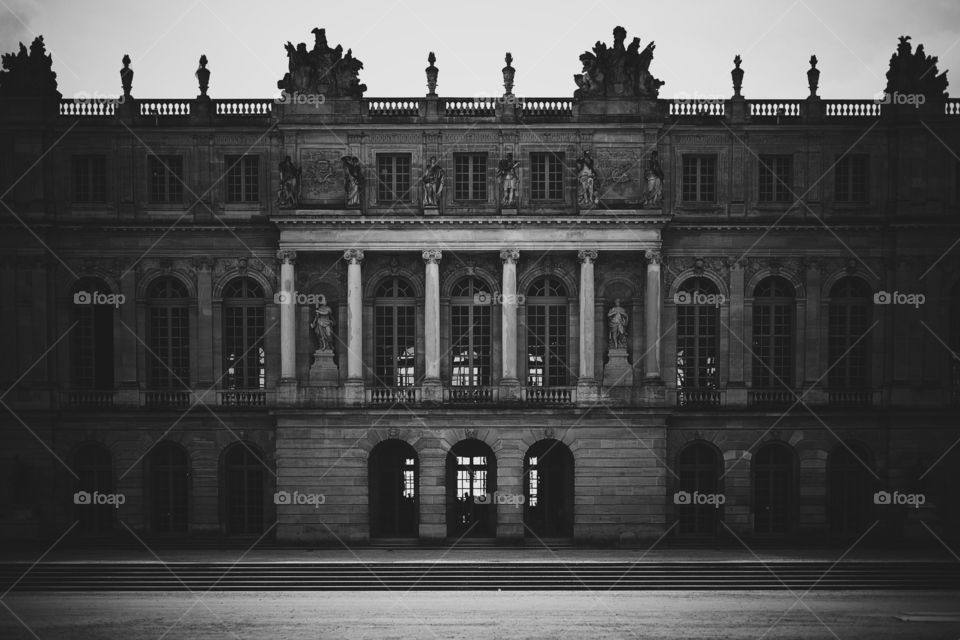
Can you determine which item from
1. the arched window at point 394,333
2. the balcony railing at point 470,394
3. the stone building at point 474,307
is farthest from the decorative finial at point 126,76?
the balcony railing at point 470,394

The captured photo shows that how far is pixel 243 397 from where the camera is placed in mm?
45719

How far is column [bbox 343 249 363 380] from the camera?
44656 mm

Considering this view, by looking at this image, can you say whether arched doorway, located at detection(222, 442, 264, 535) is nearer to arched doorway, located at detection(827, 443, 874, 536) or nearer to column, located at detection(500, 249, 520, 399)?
column, located at detection(500, 249, 520, 399)

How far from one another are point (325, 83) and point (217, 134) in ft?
15.7

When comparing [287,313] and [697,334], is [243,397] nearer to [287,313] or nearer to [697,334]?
[287,313]

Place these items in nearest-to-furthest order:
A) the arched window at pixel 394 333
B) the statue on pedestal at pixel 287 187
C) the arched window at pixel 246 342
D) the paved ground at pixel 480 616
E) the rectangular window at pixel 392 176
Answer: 1. the paved ground at pixel 480 616
2. the statue on pedestal at pixel 287 187
3. the rectangular window at pixel 392 176
4. the arched window at pixel 394 333
5. the arched window at pixel 246 342

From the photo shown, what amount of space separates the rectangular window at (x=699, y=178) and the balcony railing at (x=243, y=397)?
18504mm

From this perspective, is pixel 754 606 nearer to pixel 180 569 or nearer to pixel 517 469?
pixel 517 469

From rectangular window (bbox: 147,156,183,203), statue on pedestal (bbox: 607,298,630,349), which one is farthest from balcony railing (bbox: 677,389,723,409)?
rectangular window (bbox: 147,156,183,203)

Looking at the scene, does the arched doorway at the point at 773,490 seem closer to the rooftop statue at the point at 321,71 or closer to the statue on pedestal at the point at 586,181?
the statue on pedestal at the point at 586,181

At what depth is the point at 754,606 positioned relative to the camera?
34844 millimetres

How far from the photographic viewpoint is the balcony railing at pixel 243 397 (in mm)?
45688

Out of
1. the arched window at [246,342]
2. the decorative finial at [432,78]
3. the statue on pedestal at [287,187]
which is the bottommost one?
the arched window at [246,342]

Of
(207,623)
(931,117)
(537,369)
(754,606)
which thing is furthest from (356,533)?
(931,117)
